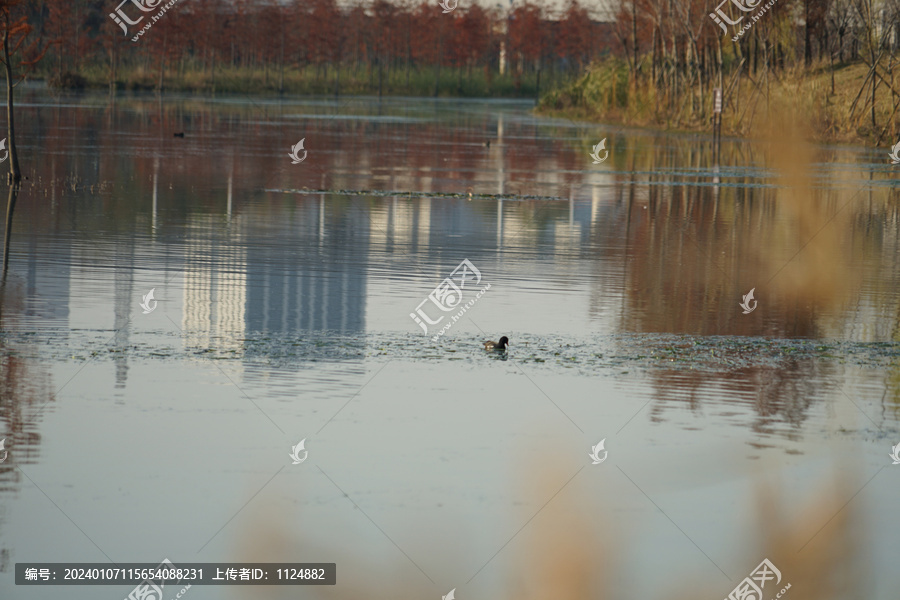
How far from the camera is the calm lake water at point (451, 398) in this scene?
6301mm

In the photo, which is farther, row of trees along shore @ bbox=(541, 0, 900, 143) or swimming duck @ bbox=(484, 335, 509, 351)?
row of trees along shore @ bbox=(541, 0, 900, 143)

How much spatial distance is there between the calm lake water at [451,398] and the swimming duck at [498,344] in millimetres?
89

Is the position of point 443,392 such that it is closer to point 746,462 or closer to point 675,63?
point 746,462

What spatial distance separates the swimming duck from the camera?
10.5 m

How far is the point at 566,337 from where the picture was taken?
436 inches

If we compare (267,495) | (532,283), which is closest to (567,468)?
(267,495)

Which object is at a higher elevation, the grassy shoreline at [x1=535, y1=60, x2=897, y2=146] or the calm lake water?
the grassy shoreline at [x1=535, y1=60, x2=897, y2=146]

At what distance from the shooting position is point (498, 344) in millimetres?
10484

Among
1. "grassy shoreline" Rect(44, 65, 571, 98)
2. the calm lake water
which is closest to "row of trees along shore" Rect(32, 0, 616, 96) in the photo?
"grassy shoreline" Rect(44, 65, 571, 98)
